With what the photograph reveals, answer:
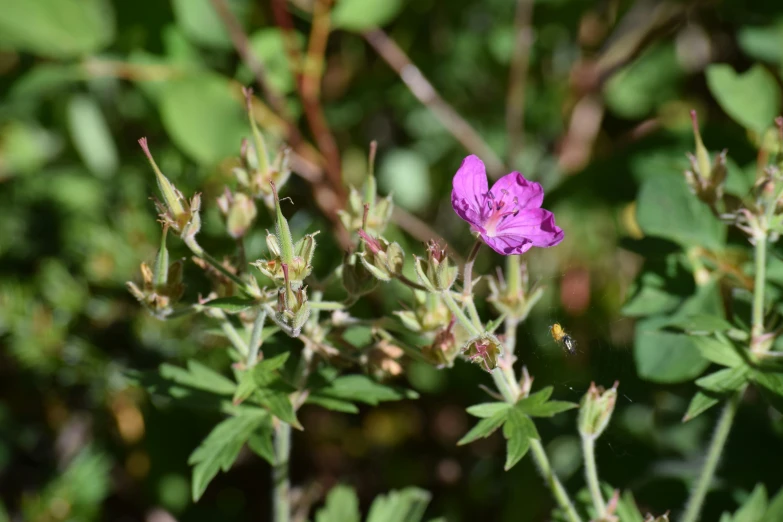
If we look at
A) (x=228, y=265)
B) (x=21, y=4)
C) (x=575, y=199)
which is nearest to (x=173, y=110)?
(x=21, y=4)

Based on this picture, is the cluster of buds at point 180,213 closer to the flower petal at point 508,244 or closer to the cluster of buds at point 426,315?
the cluster of buds at point 426,315

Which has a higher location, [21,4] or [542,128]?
[21,4]

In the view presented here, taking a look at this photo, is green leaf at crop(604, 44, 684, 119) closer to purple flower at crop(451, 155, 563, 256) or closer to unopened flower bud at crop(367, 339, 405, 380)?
purple flower at crop(451, 155, 563, 256)

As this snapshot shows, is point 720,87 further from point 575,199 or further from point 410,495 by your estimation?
point 410,495

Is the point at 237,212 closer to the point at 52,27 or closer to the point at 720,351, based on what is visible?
the point at 720,351

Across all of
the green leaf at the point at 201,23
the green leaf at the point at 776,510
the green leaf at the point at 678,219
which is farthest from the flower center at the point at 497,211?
the green leaf at the point at 201,23

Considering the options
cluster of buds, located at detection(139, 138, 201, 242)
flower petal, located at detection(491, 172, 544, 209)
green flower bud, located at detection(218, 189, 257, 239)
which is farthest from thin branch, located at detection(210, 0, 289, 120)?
flower petal, located at detection(491, 172, 544, 209)

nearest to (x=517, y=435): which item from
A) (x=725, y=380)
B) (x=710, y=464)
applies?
(x=725, y=380)
